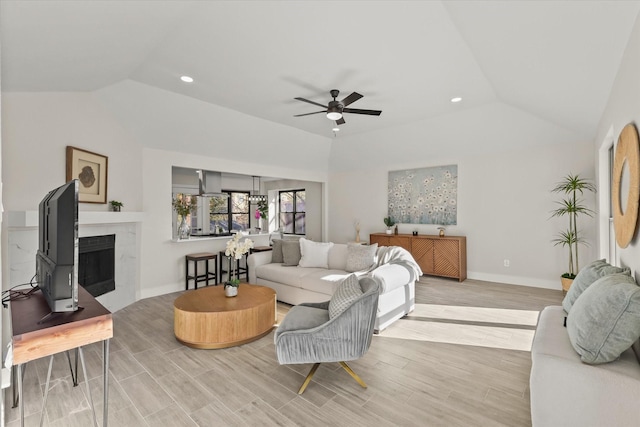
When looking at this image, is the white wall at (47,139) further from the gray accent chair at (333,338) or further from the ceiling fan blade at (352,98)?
the ceiling fan blade at (352,98)

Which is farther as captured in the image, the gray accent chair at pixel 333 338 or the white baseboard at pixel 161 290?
the white baseboard at pixel 161 290

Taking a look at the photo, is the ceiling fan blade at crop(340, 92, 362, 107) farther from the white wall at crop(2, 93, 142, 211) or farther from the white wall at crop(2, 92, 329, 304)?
the white wall at crop(2, 93, 142, 211)

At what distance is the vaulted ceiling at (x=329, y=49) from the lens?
2227mm

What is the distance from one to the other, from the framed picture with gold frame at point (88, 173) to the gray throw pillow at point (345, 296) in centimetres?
307

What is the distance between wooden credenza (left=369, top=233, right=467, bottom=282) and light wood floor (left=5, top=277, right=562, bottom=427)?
7.11 feet

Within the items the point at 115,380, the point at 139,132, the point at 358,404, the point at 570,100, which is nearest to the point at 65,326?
the point at 115,380

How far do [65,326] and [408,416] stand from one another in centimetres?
212

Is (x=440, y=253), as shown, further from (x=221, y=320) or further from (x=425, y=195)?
(x=221, y=320)

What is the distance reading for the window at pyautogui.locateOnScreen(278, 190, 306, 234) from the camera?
31.3 feet

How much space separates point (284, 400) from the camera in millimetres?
2336

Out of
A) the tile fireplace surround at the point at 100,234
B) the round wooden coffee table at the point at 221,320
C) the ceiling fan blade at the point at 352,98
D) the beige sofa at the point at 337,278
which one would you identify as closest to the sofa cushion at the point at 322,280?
the beige sofa at the point at 337,278

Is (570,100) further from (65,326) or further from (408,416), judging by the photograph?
(65,326)

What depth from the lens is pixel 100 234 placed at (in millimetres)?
4137

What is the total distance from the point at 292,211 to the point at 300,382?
24.3ft
